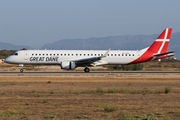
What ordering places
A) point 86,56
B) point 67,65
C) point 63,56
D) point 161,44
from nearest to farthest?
point 67,65 → point 63,56 → point 86,56 → point 161,44

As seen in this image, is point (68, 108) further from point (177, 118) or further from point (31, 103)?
point (177, 118)

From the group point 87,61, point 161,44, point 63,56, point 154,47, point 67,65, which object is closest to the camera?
point 67,65

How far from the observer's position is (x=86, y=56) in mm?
44219

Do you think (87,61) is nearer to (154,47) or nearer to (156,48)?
(154,47)

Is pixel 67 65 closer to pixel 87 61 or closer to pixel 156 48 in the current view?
pixel 87 61

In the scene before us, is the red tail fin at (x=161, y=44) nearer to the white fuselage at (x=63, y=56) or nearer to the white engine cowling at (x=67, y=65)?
the white fuselage at (x=63, y=56)

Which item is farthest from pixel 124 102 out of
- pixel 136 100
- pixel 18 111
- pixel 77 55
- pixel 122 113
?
pixel 77 55

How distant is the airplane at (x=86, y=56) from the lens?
4319 cm

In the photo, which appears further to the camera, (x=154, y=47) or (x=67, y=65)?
(x=154, y=47)

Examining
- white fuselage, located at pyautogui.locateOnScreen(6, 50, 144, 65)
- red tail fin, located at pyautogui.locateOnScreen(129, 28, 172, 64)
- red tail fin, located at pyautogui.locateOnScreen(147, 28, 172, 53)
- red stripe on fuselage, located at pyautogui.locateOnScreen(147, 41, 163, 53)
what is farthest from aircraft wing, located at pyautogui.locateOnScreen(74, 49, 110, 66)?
red tail fin, located at pyautogui.locateOnScreen(147, 28, 172, 53)

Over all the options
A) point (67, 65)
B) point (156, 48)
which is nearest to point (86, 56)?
point (67, 65)

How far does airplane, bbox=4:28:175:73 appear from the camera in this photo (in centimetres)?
4319

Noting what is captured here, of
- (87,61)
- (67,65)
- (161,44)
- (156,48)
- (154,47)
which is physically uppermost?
(161,44)

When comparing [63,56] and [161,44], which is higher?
[161,44]
